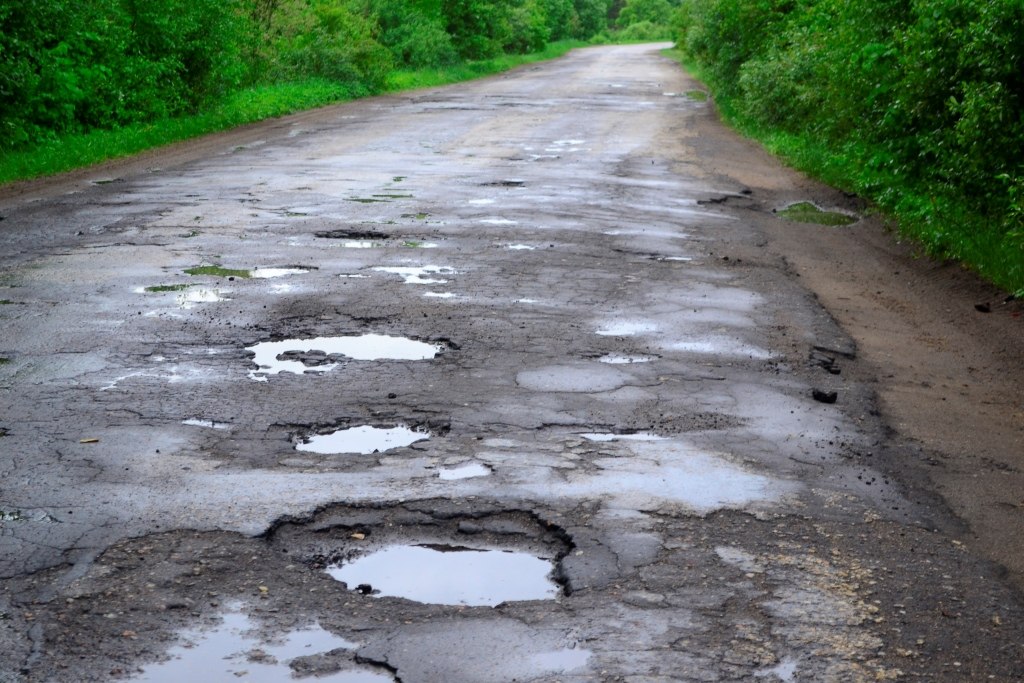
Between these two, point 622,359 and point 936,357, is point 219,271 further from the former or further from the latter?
point 936,357

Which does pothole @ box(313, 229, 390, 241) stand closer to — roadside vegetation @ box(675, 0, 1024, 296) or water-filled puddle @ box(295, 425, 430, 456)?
water-filled puddle @ box(295, 425, 430, 456)

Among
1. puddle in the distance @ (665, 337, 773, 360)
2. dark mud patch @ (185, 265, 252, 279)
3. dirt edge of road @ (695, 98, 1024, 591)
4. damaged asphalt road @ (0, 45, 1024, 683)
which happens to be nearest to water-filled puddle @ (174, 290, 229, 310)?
damaged asphalt road @ (0, 45, 1024, 683)

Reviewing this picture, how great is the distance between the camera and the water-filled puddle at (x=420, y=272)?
9.16 m

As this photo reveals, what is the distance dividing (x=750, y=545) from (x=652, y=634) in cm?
90

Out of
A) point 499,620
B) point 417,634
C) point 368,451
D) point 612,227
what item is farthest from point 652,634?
point 612,227

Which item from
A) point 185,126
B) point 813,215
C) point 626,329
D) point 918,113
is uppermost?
point 918,113

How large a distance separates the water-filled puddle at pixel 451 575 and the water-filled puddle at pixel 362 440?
111cm

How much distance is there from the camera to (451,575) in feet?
14.5

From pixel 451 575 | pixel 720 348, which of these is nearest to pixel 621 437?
pixel 451 575

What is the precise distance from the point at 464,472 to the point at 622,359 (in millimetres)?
2169

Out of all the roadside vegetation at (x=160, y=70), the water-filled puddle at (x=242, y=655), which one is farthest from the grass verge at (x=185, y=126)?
the water-filled puddle at (x=242, y=655)

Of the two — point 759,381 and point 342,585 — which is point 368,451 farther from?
point 759,381

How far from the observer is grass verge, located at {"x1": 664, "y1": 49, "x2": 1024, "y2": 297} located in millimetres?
10078

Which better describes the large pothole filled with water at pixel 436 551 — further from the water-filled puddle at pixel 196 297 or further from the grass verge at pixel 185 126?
the grass verge at pixel 185 126
